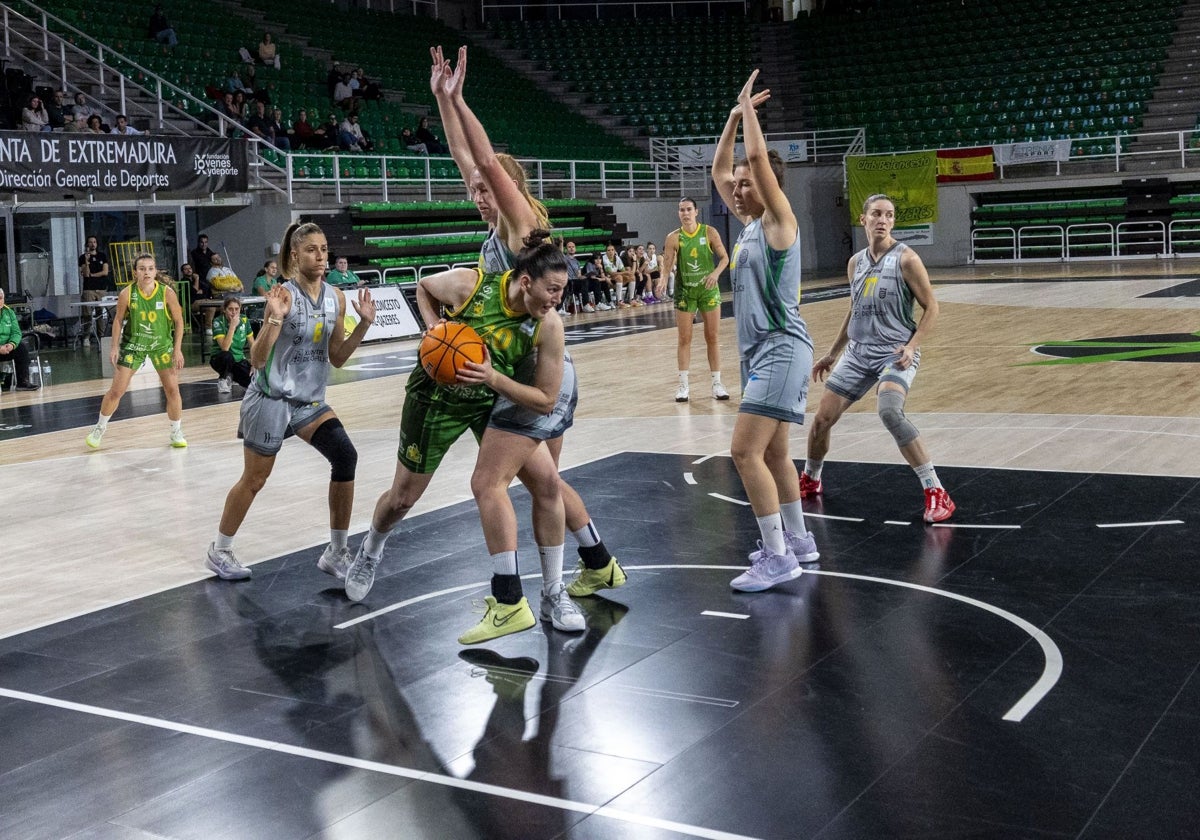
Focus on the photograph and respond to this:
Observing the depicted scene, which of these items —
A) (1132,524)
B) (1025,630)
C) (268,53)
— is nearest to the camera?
(1025,630)

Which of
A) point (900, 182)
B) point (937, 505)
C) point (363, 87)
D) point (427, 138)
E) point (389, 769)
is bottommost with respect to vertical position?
point (389, 769)

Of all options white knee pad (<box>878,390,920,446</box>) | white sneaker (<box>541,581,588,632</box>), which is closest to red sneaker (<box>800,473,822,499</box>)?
white knee pad (<box>878,390,920,446</box>)

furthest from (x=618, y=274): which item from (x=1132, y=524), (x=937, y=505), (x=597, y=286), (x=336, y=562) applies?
(x=336, y=562)

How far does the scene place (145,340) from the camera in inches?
424

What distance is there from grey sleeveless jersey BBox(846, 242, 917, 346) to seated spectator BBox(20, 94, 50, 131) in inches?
567

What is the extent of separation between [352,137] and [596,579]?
794 inches

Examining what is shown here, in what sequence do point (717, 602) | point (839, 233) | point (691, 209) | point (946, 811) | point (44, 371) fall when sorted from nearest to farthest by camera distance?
point (946, 811) → point (717, 602) → point (691, 209) → point (44, 371) → point (839, 233)

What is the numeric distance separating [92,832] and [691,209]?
346 inches

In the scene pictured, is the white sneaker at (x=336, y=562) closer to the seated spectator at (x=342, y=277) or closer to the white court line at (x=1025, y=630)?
the white court line at (x=1025, y=630)

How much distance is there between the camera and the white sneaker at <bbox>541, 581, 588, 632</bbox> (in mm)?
5332

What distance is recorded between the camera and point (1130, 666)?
462cm

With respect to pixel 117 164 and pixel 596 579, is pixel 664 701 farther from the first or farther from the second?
pixel 117 164

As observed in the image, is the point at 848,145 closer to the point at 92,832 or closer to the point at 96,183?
the point at 96,183

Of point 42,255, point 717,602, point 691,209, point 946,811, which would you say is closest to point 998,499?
point 717,602
